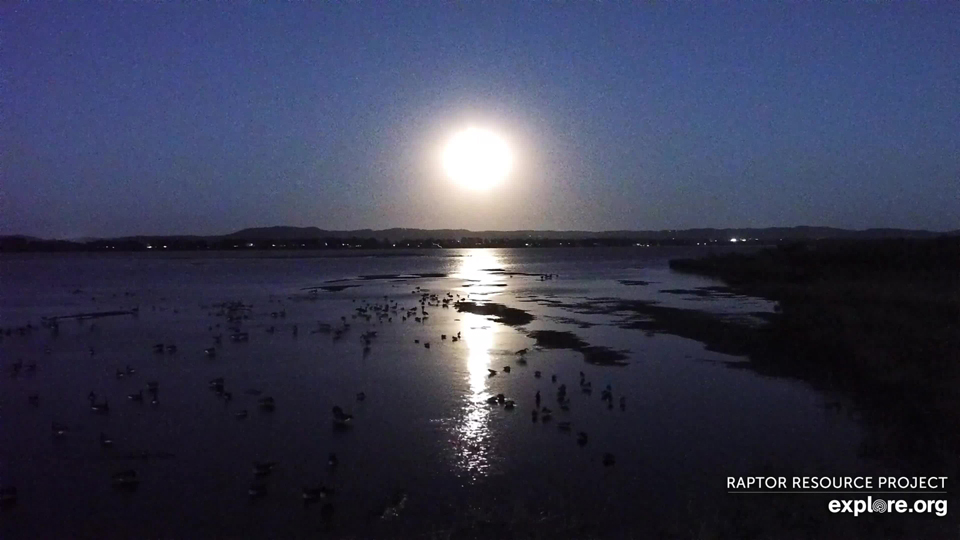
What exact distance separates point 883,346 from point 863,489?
10867 mm

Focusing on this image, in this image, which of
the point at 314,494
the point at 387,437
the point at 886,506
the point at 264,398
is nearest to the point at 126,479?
the point at 314,494

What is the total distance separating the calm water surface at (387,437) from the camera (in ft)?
33.9

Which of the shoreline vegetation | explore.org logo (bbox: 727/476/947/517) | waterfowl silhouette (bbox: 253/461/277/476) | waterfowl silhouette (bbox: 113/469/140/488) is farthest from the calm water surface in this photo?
the shoreline vegetation

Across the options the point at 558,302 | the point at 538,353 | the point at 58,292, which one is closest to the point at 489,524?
the point at 538,353

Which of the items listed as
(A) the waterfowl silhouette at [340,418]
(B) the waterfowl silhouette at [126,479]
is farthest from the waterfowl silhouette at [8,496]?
(A) the waterfowl silhouette at [340,418]

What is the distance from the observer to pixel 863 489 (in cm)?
1014

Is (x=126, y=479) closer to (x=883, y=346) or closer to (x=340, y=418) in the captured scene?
(x=340, y=418)

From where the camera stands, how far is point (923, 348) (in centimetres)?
1831

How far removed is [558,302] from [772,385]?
2475 centimetres

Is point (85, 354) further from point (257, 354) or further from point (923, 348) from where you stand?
point (923, 348)

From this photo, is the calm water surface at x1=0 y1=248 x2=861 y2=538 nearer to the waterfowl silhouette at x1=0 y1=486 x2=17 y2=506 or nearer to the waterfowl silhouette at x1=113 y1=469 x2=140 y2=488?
the waterfowl silhouette at x1=0 y1=486 x2=17 y2=506

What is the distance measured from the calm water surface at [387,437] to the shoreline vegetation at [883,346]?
1.06 metres

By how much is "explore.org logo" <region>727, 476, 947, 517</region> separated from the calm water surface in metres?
0.55

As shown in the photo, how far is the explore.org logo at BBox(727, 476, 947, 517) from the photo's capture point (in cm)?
927
